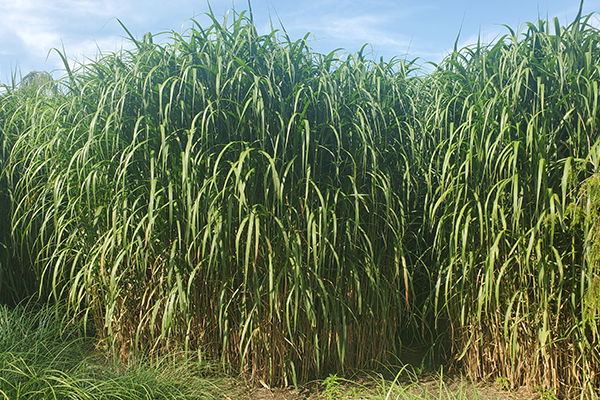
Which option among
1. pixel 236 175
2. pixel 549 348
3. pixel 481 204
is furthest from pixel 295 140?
pixel 549 348

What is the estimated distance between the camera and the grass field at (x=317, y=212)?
2395mm

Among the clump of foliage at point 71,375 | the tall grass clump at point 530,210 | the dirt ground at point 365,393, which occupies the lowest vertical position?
the dirt ground at point 365,393

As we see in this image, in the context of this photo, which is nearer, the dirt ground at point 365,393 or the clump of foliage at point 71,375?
the clump of foliage at point 71,375

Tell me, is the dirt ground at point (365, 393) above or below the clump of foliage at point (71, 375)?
below

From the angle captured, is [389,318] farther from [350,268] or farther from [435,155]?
[435,155]

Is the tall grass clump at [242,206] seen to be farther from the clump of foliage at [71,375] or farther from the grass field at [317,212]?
the clump of foliage at [71,375]

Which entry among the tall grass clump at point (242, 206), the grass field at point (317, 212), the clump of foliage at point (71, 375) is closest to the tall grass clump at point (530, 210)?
the grass field at point (317, 212)

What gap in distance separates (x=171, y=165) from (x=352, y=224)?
93 centimetres

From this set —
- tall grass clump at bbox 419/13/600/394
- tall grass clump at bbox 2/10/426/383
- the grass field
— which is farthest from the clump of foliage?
tall grass clump at bbox 419/13/600/394

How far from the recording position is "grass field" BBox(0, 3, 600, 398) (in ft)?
7.86

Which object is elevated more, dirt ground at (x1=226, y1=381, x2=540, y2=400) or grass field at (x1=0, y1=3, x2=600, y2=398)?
grass field at (x1=0, y1=3, x2=600, y2=398)

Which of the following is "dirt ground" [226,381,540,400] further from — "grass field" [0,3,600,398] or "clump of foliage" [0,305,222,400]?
"clump of foliage" [0,305,222,400]

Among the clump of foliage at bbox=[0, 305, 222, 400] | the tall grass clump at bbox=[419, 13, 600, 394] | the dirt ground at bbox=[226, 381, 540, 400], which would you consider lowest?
the dirt ground at bbox=[226, 381, 540, 400]

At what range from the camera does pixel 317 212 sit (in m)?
2.50
